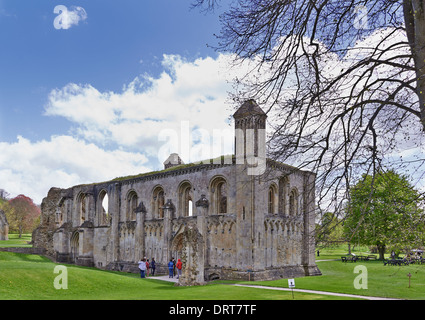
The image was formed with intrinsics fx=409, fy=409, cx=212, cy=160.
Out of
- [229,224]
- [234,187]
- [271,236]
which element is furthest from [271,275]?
[234,187]

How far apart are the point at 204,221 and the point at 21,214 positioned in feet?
205

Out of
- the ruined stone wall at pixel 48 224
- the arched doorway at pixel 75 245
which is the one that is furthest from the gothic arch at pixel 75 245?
the ruined stone wall at pixel 48 224

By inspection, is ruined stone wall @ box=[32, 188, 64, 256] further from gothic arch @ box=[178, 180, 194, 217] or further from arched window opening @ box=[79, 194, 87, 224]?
gothic arch @ box=[178, 180, 194, 217]

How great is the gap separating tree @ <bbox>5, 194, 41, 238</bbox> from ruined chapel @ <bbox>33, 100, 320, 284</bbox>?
4191cm

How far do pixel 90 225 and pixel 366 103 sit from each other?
110 feet

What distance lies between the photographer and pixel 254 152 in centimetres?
2606

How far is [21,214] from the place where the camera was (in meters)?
78.3

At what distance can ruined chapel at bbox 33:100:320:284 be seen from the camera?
83.8 feet

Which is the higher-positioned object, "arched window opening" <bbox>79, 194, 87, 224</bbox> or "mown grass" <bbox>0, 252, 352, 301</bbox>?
"arched window opening" <bbox>79, 194, 87, 224</bbox>

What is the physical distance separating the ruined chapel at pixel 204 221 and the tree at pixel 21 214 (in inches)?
1650

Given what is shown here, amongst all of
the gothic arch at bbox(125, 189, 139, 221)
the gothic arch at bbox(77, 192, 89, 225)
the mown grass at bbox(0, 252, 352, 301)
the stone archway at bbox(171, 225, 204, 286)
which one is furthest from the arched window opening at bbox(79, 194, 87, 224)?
the stone archway at bbox(171, 225, 204, 286)

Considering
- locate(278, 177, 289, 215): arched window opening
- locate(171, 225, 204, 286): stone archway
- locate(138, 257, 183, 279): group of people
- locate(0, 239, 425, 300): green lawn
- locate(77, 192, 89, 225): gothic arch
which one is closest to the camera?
locate(0, 239, 425, 300): green lawn

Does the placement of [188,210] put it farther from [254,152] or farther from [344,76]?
[344,76]

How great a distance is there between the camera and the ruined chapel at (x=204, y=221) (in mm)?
25550
